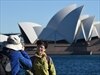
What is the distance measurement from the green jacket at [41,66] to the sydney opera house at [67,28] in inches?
1734

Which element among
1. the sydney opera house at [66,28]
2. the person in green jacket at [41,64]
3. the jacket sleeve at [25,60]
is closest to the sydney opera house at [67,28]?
the sydney opera house at [66,28]

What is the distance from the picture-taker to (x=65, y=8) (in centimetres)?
5109

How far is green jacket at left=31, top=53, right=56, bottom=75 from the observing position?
3.86m

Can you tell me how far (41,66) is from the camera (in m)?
3.88

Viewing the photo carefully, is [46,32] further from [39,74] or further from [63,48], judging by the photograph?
[39,74]

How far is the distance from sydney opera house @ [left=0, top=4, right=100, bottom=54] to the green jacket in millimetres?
44056

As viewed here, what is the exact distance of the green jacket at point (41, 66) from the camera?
386 centimetres

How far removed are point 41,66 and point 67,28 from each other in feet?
151

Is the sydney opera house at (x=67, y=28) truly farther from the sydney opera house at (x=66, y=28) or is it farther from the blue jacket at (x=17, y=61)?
the blue jacket at (x=17, y=61)

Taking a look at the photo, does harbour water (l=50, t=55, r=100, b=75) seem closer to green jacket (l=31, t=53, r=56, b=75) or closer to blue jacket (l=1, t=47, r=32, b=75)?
green jacket (l=31, t=53, r=56, b=75)

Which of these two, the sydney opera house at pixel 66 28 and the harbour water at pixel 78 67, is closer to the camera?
the harbour water at pixel 78 67

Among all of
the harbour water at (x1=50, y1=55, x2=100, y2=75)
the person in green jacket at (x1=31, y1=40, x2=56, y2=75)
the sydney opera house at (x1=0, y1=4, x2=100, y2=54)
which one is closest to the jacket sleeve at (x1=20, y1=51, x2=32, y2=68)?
the person in green jacket at (x1=31, y1=40, x2=56, y2=75)

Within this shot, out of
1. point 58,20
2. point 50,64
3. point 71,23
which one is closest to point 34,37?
point 58,20

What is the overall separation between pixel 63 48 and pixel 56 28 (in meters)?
4.52
